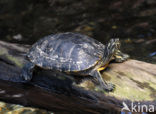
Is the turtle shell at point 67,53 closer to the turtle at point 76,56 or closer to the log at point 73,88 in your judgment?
the turtle at point 76,56

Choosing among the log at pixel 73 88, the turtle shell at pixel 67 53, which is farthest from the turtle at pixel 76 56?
the log at pixel 73 88

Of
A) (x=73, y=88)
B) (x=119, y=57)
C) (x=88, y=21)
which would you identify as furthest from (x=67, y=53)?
(x=88, y=21)

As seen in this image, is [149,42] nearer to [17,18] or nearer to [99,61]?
[99,61]

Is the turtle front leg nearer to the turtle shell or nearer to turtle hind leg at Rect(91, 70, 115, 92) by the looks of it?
the turtle shell

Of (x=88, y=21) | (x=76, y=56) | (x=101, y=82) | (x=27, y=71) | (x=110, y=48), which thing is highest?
(x=88, y=21)

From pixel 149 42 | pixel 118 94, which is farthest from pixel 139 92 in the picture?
pixel 149 42

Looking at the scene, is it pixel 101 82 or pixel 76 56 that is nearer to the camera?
pixel 101 82

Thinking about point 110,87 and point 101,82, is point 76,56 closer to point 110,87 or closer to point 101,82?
point 101,82
